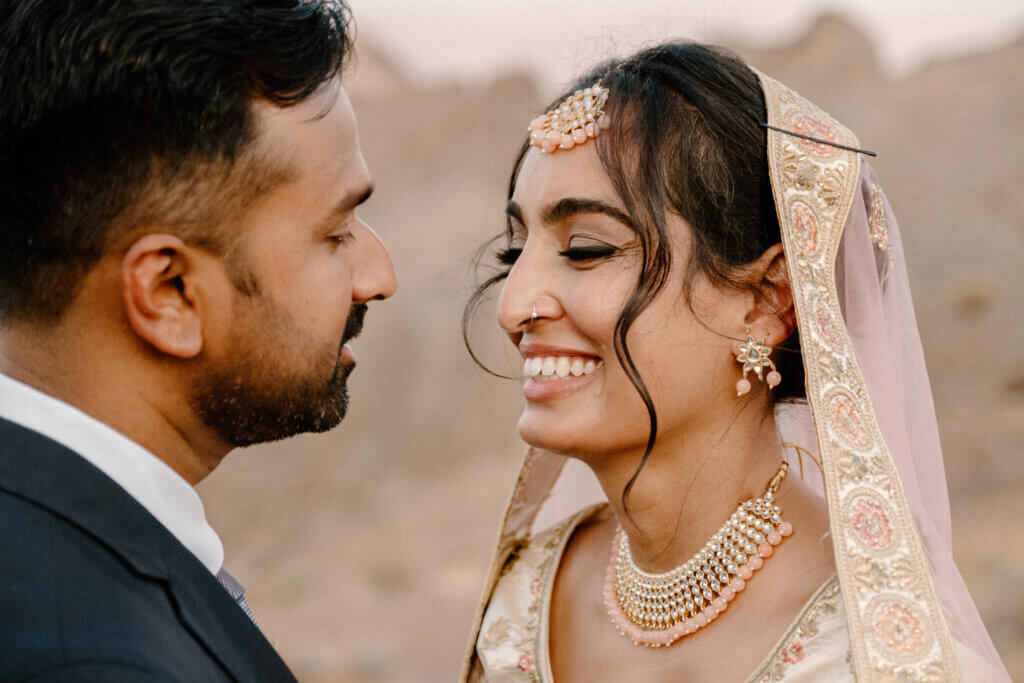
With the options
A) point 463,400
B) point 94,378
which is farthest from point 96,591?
point 463,400

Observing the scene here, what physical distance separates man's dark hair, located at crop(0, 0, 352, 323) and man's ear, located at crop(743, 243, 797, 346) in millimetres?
1297

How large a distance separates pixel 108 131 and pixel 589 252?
3.75 feet

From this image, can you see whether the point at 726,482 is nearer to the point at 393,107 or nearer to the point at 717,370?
the point at 717,370

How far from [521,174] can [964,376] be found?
1572 centimetres

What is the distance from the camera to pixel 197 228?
1.95 m

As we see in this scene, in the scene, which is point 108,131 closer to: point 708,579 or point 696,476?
point 696,476

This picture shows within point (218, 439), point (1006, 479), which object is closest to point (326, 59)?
point (218, 439)

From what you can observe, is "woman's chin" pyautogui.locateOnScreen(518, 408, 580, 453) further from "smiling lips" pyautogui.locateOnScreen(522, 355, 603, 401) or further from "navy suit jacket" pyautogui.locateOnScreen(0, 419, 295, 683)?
"navy suit jacket" pyautogui.locateOnScreen(0, 419, 295, 683)

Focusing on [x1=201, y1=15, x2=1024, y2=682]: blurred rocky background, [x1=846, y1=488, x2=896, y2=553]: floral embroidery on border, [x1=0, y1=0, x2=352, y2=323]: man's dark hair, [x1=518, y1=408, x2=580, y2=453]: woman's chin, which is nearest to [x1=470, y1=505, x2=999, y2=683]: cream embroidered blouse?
[x1=846, y1=488, x2=896, y2=553]: floral embroidery on border

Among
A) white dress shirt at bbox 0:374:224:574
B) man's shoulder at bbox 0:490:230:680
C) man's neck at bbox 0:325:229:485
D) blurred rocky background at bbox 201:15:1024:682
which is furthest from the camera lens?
blurred rocky background at bbox 201:15:1024:682

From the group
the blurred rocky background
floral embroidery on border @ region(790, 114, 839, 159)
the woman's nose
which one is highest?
the blurred rocky background

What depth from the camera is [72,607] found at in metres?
1.51

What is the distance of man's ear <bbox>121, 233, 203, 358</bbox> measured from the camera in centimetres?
188

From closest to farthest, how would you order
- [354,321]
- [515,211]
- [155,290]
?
[155,290] → [354,321] → [515,211]
